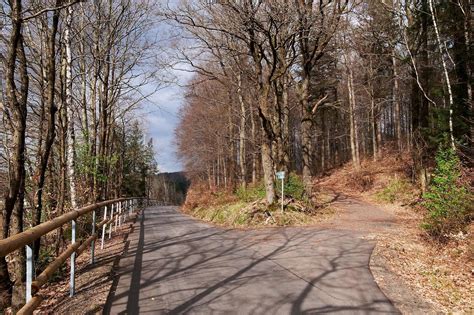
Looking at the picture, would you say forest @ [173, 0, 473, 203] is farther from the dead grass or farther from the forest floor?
the forest floor

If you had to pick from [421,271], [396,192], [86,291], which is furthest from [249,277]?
[396,192]

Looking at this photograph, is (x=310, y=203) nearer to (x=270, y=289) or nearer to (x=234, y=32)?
(x=234, y=32)

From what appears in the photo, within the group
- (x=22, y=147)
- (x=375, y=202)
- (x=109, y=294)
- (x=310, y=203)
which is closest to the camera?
(x=109, y=294)

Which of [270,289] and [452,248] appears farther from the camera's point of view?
[452,248]

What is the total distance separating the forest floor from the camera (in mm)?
4844

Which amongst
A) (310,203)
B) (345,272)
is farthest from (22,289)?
(310,203)

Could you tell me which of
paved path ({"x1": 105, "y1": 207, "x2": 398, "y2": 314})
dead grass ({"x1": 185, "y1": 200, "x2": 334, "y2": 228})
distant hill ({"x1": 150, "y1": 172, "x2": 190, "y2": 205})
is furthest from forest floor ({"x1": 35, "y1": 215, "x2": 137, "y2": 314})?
distant hill ({"x1": 150, "y1": 172, "x2": 190, "y2": 205})

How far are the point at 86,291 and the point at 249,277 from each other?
2.52 meters

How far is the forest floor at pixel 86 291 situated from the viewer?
15.9 ft

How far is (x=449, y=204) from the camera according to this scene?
9.06 meters

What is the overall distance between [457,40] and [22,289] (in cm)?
1726

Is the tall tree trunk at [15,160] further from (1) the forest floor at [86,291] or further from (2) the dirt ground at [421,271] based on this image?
(2) the dirt ground at [421,271]

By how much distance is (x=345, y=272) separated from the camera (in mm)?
6566

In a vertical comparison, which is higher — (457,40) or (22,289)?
(457,40)
